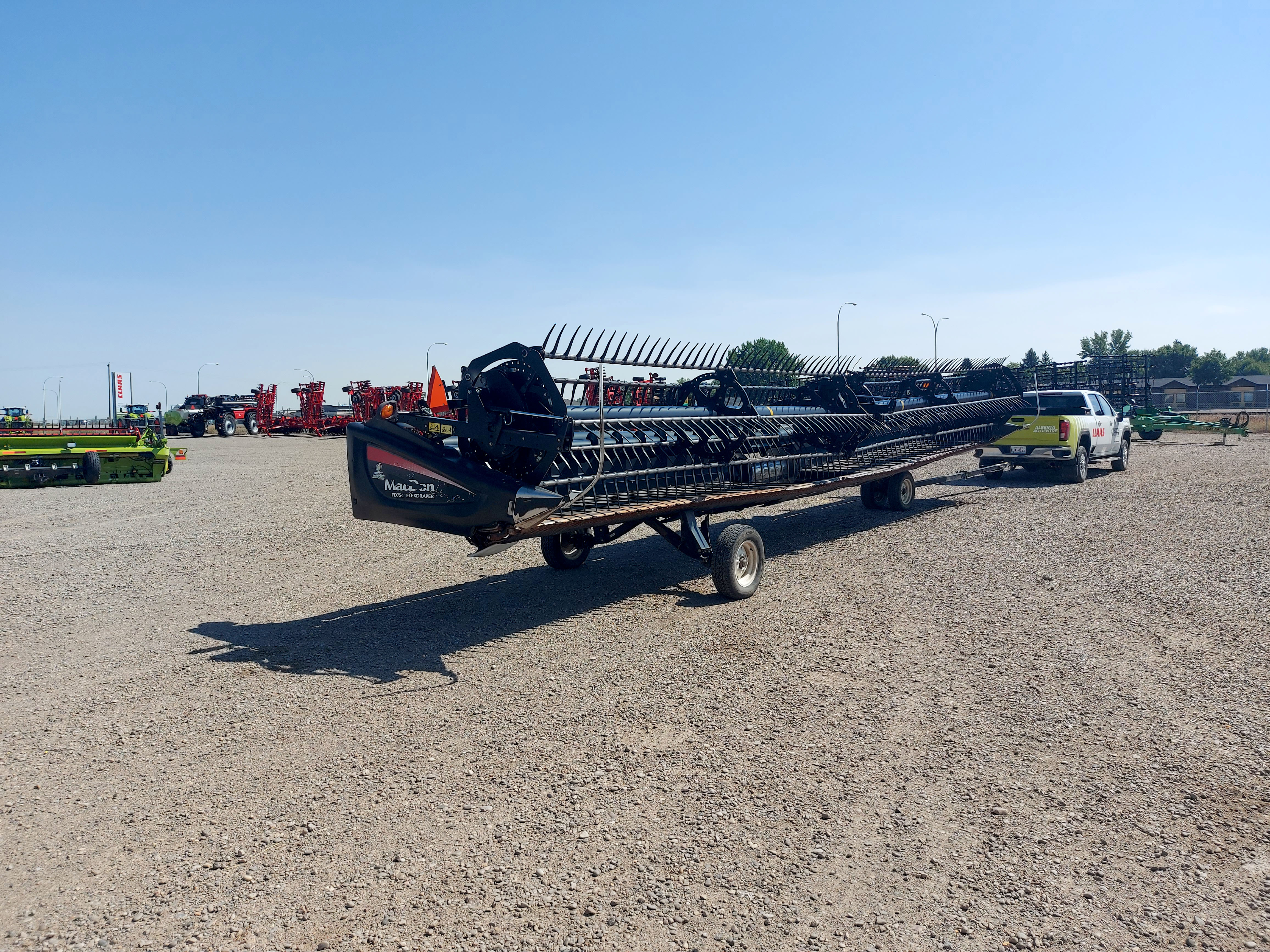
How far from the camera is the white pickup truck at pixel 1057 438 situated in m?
15.5

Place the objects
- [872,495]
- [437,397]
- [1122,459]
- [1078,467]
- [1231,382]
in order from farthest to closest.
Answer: [1231,382], [1122,459], [1078,467], [872,495], [437,397]

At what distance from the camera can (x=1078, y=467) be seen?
16.0 meters

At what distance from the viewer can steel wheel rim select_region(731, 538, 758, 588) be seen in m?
7.50

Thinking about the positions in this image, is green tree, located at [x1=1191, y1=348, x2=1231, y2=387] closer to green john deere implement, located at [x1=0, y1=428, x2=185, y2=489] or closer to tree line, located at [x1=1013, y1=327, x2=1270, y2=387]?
tree line, located at [x1=1013, y1=327, x2=1270, y2=387]

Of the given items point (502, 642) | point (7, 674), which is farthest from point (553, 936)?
point (7, 674)

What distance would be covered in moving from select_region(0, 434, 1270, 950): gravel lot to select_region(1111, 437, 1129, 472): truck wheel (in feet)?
33.1

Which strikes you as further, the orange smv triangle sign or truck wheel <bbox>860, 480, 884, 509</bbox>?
truck wheel <bbox>860, 480, 884, 509</bbox>

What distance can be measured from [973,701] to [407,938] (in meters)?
3.50

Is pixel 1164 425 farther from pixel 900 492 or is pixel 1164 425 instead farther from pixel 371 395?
pixel 371 395

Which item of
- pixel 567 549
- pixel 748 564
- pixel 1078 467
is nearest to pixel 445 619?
pixel 567 549

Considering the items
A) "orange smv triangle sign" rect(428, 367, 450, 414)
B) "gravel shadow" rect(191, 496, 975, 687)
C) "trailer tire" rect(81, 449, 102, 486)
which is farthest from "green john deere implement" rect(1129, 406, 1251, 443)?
"trailer tire" rect(81, 449, 102, 486)

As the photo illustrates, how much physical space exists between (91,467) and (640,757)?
17283 millimetres

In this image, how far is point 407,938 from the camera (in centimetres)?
280

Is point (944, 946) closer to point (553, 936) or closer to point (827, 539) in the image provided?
point (553, 936)
